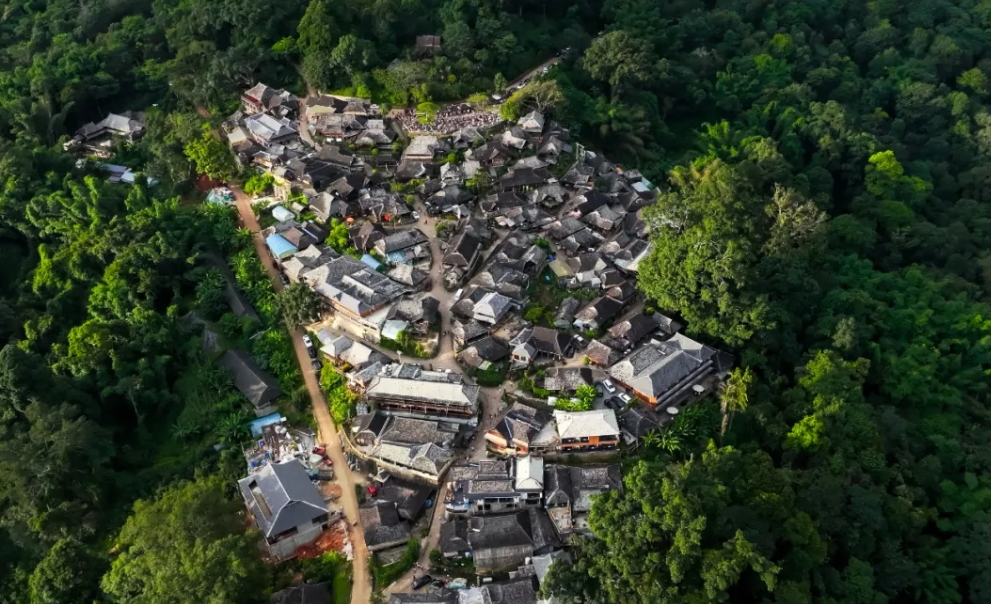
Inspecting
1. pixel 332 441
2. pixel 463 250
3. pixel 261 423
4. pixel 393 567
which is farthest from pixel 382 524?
pixel 463 250

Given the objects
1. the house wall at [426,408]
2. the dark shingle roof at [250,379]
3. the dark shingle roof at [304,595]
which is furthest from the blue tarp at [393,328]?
the dark shingle roof at [304,595]

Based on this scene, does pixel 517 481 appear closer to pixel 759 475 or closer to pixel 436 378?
pixel 436 378

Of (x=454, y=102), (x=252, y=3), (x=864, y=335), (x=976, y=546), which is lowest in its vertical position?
(x=976, y=546)

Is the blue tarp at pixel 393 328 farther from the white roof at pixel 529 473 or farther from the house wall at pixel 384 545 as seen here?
the house wall at pixel 384 545

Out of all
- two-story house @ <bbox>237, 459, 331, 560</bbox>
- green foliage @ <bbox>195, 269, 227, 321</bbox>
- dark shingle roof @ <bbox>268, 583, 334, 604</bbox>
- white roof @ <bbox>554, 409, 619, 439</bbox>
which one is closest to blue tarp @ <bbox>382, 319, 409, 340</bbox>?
two-story house @ <bbox>237, 459, 331, 560</bbox>

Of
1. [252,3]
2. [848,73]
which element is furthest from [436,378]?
[848,73]
